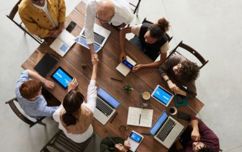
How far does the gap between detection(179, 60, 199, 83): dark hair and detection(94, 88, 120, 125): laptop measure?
718 millimetres

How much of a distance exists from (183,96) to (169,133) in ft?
1.38

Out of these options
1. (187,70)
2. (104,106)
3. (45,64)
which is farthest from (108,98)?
(187,70)

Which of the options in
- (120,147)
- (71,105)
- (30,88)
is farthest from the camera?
(120,147)

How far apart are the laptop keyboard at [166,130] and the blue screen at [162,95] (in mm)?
208

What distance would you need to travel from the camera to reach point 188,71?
11.3ft

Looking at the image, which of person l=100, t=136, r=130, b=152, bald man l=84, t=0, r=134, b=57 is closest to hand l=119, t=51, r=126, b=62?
bald man l=84, t=0, r=134, b=57

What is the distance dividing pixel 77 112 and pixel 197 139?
1357 mm

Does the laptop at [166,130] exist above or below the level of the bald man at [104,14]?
below

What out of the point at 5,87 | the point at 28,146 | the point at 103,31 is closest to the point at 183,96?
the point at 103,31

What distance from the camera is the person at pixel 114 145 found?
3.31 metres

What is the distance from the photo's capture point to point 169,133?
3480 millimetres

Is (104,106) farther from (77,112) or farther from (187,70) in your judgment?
(187,70)

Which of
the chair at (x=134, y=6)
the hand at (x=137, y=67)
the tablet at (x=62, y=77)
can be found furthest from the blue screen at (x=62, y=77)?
the chair at (x=134, y=6)

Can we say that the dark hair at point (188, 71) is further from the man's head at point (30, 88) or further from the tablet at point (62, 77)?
the man's head at point (30, 88)
